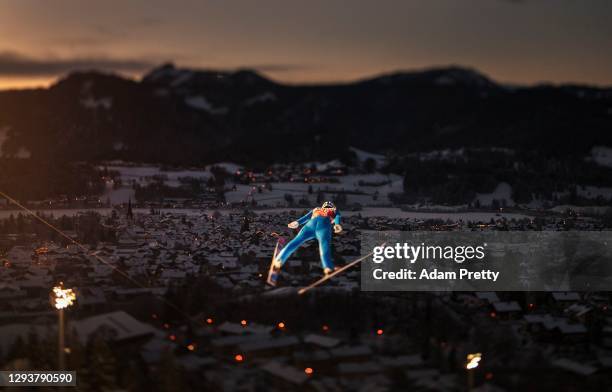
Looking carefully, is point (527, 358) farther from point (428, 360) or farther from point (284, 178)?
point (284, 178)

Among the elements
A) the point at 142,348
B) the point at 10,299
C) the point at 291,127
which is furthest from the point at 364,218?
the point at 291,127

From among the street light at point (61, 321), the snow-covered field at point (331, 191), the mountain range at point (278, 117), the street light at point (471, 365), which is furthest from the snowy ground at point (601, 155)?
the street light at point (61, 321)

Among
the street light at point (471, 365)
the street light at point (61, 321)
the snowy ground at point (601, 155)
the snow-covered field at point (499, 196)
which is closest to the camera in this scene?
the street light at point (471, 365)

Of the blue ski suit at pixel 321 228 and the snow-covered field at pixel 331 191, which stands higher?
the blue ski suit at pixel 321 228

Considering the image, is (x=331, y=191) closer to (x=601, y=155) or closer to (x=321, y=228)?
(x=601, y=155)

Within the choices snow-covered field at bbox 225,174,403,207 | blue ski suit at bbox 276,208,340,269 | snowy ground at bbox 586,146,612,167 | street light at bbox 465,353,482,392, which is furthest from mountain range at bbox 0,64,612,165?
street light at bbox 465,353,482,392
